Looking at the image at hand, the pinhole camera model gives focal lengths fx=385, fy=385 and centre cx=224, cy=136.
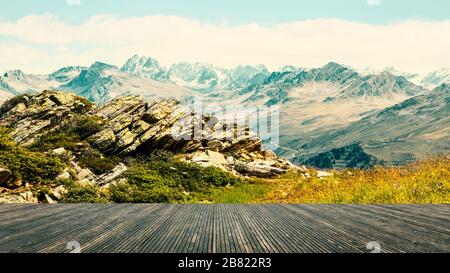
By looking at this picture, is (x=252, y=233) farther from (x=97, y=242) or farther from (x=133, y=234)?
(x=97, y=242)

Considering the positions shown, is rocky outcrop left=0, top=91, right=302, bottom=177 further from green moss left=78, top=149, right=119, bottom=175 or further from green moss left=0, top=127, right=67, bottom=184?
green moss left=0, top=127, right=67, bottom=184

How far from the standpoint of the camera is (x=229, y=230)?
7527 mm

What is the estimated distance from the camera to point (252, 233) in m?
7.27

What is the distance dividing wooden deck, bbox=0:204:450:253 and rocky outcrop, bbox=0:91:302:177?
21.6 metres

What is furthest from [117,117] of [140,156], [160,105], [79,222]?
[79,222]

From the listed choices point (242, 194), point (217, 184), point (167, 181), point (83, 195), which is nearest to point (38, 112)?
point (167, 181)

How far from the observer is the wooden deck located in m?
5.90

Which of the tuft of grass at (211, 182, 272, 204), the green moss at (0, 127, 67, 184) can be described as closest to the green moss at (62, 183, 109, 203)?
the green moss at (0, 127, 67, 184)

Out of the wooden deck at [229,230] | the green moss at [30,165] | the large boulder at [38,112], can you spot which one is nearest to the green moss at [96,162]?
the green moss at [30,165]

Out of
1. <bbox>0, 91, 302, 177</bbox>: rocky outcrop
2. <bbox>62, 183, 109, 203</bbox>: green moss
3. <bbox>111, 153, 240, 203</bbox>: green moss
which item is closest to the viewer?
<bbox>62, 183, 109, 203</bbox>: green moss

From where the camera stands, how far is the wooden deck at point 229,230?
590cm

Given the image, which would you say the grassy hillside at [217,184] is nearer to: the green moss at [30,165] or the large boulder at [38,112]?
the green moss at [30,165]

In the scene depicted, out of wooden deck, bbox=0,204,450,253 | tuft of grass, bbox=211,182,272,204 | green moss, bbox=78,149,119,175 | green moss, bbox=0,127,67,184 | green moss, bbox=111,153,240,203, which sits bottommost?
tuft of grass, bbox=211,182,272,204
